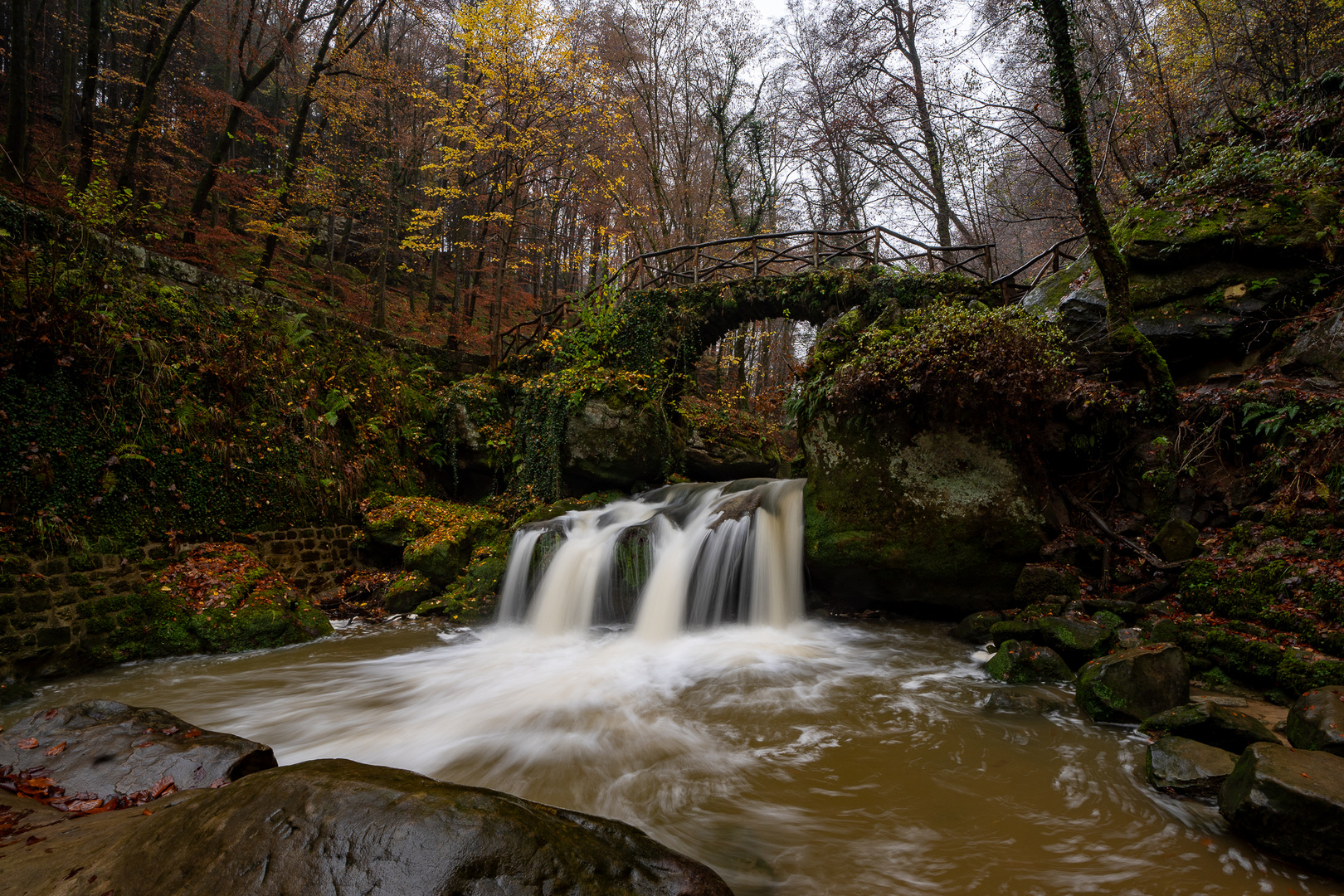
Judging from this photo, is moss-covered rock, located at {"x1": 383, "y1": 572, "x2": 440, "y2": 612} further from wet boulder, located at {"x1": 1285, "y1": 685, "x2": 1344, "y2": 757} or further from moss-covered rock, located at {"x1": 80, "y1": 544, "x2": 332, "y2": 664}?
wet boulder, located at {"x1": 1285, "y1": 685, "x2": 1344, "y2": 757}

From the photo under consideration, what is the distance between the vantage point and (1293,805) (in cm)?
240

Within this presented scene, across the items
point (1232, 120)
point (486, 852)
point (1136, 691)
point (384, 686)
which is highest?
point (1232, 120)

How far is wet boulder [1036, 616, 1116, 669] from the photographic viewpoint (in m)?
4.91

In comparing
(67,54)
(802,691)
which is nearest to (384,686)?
(802,691)

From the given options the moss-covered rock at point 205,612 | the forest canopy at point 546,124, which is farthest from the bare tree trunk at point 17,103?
the moss-covered rock at point 205,612

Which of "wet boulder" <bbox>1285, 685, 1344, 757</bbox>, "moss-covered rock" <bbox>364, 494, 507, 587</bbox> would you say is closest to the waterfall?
"moss-covered rock" <bbox>364, 494, 507, 587</bbox>

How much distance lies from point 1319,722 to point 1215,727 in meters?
0.45

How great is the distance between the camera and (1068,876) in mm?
2498

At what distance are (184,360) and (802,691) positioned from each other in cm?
926

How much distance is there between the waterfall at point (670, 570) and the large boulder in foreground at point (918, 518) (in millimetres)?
631

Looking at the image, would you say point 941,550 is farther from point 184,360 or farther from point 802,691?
point 184,360

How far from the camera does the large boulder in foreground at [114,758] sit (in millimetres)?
2520

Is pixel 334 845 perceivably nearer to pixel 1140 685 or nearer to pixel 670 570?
pixel 1140 685

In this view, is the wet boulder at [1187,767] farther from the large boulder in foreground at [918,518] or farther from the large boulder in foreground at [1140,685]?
the large boulder in foreground at [918,518]
